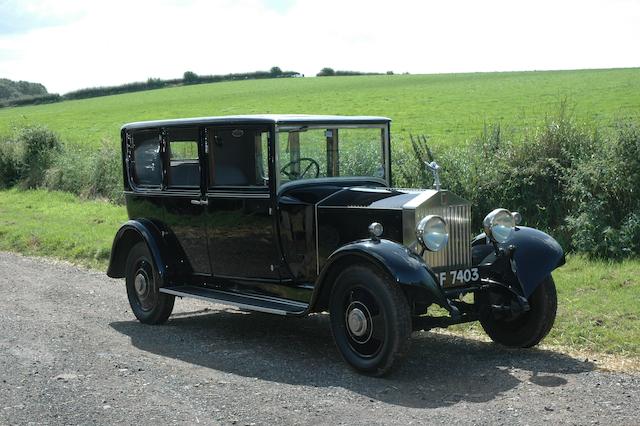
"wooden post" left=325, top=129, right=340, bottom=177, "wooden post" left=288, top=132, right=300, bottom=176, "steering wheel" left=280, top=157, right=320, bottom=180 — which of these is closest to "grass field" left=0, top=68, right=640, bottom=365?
"wooden post" left=325, top=129, right=340, bottom=177

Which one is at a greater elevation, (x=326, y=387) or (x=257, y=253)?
(x=257, y=253)

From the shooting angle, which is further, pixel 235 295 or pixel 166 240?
pixel 166 240

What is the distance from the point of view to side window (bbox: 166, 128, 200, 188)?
7.24 meters

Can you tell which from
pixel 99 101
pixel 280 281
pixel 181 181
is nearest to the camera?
pixel 280 281

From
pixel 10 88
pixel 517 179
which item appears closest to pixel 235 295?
pixel 517 179

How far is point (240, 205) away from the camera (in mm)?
6758

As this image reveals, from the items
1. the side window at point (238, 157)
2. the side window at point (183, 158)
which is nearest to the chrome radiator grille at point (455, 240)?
the side window at point (238, 157)

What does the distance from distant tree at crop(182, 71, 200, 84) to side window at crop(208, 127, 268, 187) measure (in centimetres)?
6176

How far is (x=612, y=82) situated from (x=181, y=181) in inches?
1352

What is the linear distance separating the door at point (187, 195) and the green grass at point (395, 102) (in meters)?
14.9

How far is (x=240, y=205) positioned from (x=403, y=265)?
1894mm

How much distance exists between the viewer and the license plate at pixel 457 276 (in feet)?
19.8

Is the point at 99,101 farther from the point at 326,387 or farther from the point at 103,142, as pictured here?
the point at 326,387

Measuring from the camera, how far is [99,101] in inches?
2267
